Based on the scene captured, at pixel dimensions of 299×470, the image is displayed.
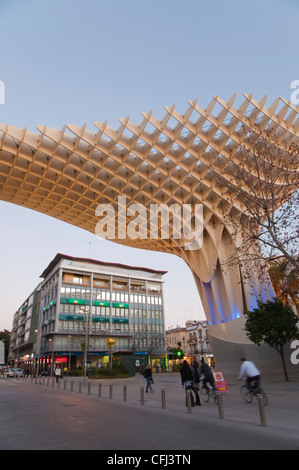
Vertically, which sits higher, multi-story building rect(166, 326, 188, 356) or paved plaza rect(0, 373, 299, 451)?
multi-story building rect(166, 326, 188, 356)

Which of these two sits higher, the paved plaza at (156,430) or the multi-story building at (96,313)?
the multi-story building at (96,313)

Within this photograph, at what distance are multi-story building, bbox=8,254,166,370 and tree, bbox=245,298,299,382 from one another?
4380 centimetres

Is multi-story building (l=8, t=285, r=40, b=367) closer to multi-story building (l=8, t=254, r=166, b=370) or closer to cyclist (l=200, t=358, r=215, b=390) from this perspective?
multi-story building (l=8, t=254, r=166, b=370)

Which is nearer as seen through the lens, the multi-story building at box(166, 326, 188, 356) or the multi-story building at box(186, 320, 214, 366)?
the multi-story building at box(186, 320, 214, 366)

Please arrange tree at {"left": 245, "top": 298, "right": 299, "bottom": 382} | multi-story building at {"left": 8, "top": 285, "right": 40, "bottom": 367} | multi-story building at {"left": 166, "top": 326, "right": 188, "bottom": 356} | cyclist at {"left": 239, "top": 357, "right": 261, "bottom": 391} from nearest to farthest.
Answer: cyclist at {"left": 239, "top": 357, "right": 261, "bottom": 391}
tree at {"left": 245, "top": 298, "right": 299, "bottom": 382}
multi-story building at {"left": 8, "top": 285, "right": 40, "bottom": 367}
multi-story building at {"left": 166, "top": 326, "right": 188, "bottom": 356}

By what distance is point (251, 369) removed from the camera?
11.4 meters

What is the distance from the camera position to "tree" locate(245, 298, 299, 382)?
76.3ft

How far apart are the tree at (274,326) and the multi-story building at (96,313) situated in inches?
1725

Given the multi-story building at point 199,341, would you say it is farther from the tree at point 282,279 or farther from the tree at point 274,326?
the tree at point 274,326

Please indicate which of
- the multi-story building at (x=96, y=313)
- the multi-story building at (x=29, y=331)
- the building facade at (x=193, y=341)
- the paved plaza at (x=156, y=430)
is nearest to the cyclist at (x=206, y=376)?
the paved plaza at (x=156, y=430)

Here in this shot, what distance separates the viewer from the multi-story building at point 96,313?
6706cm

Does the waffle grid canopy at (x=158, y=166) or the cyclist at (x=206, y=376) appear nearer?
the cyclist at (x=206, y=376)

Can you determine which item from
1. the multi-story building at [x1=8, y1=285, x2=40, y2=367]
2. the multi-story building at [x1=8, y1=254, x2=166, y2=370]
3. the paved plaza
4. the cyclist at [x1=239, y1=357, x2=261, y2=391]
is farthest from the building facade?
the paved plaza

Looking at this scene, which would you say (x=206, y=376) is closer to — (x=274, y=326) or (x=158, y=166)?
(x=274, y=326)
